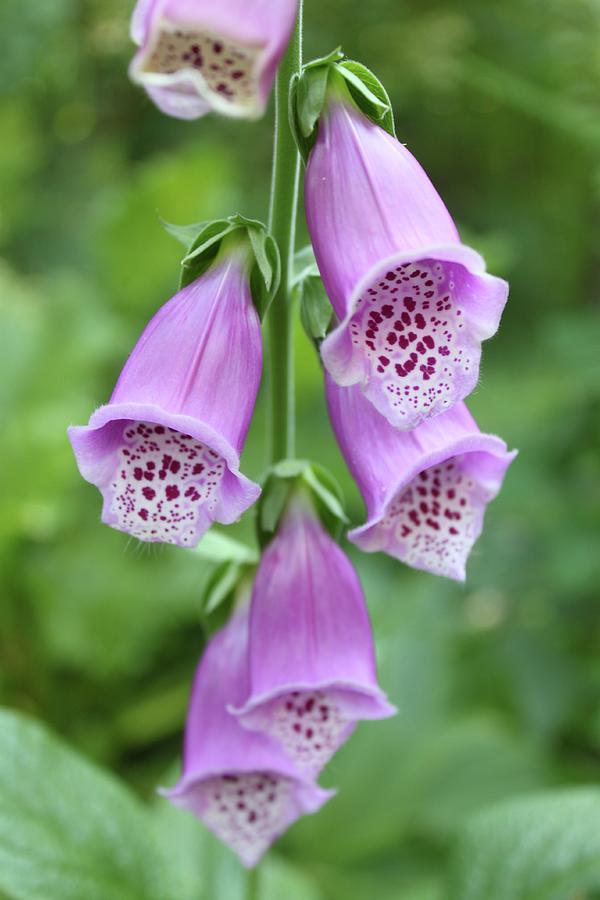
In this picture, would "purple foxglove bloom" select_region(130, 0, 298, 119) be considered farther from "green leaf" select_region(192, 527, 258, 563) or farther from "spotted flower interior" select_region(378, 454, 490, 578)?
"green leaf" select_region(192, 527, 258, 563)

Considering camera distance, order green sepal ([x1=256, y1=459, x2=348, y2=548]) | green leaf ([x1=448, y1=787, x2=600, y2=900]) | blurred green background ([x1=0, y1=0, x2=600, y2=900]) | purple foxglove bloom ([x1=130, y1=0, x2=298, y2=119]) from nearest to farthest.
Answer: purple foxglove bloom ([x1=130, y1=0, x2=298, y2=119]) < green sepal ([x1=256, y1=459, x2=348, y2=548]) < green leaf ([x1=448, y1=787, x2=600, y2=900]) < blurred green background ([x1=0, y1=0, x2=600, y2=900])

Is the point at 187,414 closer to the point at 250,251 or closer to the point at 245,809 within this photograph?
the point at 250,251

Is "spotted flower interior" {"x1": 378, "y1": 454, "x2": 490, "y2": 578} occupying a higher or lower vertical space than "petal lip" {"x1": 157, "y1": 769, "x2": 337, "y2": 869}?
higher

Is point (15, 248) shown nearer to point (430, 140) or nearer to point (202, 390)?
point (430, 140)

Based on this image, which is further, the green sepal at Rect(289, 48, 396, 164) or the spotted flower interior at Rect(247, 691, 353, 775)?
the spotted flower interior at Rect(247, 691, 353, 775)

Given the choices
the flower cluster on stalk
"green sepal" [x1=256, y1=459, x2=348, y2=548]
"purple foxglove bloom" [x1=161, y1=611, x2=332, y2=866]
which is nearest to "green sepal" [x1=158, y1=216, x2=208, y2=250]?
the flower cluster on stalk

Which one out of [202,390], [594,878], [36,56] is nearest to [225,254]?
[202,390]

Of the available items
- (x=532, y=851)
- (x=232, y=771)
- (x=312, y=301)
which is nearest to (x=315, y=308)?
(x=312, y=301)
